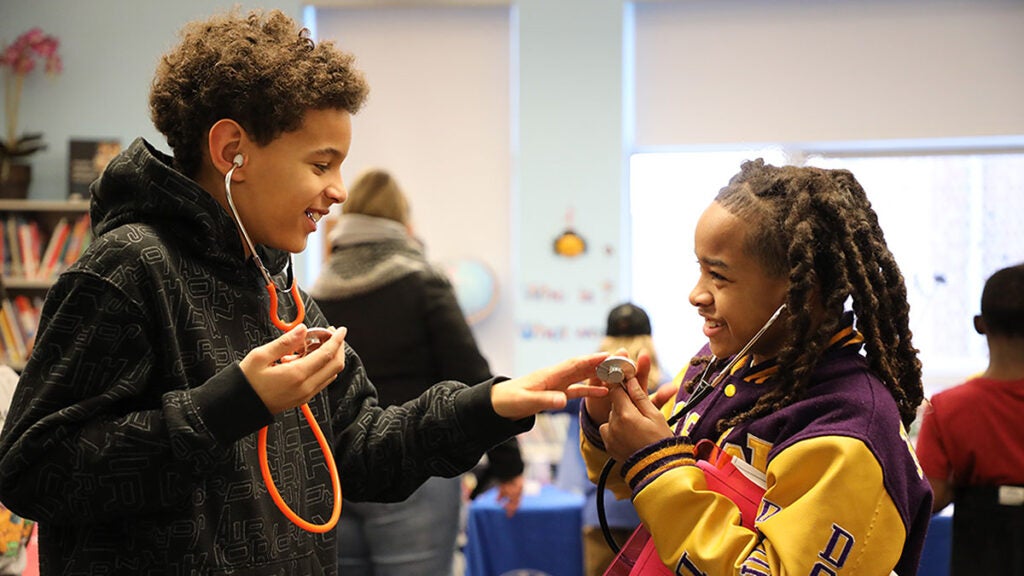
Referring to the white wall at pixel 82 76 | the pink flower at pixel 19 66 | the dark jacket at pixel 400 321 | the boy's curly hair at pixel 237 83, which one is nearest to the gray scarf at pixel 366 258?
the dark jacket at pixel 400 321

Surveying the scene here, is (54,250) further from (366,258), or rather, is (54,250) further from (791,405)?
(791,405)

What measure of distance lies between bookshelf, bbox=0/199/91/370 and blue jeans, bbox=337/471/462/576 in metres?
3.16

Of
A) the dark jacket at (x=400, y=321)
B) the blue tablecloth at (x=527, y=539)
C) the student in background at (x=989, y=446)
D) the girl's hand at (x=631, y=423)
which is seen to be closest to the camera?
the girl's hand at (x=631, y=423)

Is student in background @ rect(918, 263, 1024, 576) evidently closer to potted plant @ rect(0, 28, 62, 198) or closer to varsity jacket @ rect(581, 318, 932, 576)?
varsity jacket @ rect(581, 318, 932, 576)

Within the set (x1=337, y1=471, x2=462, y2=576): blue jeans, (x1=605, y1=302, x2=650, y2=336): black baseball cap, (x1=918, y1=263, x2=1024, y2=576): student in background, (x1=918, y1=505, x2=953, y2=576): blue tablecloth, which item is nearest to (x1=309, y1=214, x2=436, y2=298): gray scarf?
(x1=337, y1=471, x2=462, y2=576): blue jeans

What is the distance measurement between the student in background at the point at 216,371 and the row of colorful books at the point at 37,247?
4.24 m

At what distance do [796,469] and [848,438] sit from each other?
7cm

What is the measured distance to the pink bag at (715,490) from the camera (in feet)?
4.09

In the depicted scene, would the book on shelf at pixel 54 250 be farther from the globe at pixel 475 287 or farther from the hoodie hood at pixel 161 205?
the hoodie hood at pixel 161 205

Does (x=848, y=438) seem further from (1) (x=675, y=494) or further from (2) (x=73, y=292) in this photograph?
(2) (x=73, y=292)

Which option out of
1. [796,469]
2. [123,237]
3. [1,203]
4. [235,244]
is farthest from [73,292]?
[1,203]

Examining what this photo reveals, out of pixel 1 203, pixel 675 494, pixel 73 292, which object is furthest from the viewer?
pixel 1 203

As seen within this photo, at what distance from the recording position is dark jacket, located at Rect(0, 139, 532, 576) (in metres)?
1.07

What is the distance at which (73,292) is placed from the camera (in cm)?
109
